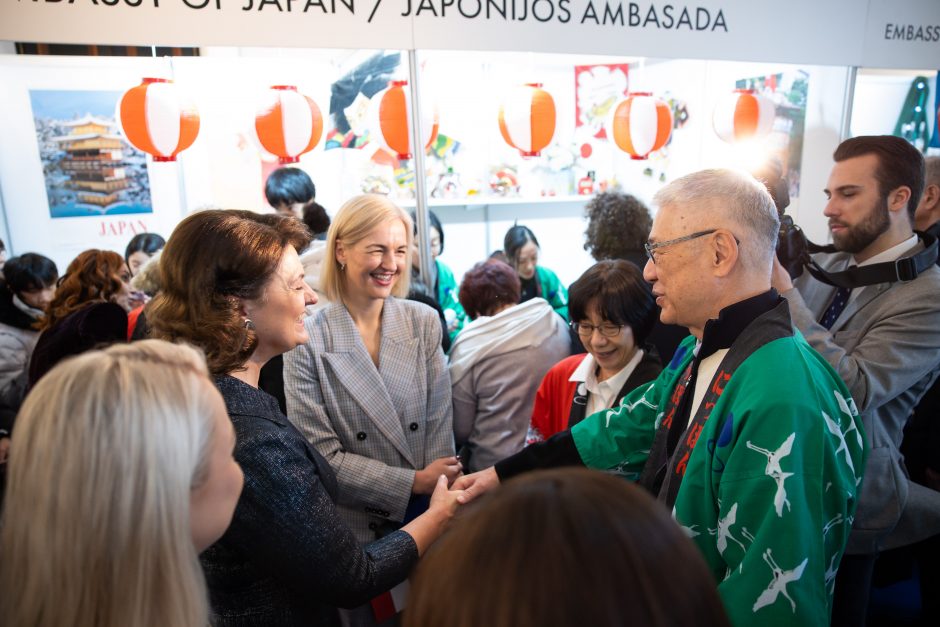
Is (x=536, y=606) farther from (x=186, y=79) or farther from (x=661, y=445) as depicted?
(x=186, y=79)

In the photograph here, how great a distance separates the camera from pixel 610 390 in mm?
2053

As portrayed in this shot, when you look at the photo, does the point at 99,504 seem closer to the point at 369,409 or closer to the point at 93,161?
the point at 369,409

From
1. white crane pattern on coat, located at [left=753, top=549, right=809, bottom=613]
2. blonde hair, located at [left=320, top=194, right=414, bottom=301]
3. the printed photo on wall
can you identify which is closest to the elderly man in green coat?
white crane pattern on coat, located at [left=753, top=549, right=809, bottom=613]

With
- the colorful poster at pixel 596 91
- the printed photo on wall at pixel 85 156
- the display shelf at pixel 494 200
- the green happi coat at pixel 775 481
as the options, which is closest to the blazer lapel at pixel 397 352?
the green happi coat at pixel 775 481

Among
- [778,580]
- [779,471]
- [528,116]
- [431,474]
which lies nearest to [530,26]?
[528,116]

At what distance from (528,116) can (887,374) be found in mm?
2415

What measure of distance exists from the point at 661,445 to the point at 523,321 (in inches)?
40.2

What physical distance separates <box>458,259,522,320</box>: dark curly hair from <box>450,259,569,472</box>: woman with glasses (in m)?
0.22

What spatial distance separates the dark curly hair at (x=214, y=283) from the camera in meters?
1.29

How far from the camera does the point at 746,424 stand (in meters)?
1.19

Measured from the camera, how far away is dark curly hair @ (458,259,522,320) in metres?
2.70

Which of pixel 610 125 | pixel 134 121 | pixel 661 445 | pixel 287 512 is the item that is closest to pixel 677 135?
pixel 610 125

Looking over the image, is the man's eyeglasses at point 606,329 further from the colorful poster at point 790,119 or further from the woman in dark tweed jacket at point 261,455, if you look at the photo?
the colorful poster at point 790,119

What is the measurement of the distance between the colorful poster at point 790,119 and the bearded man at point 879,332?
2606 millimetres
